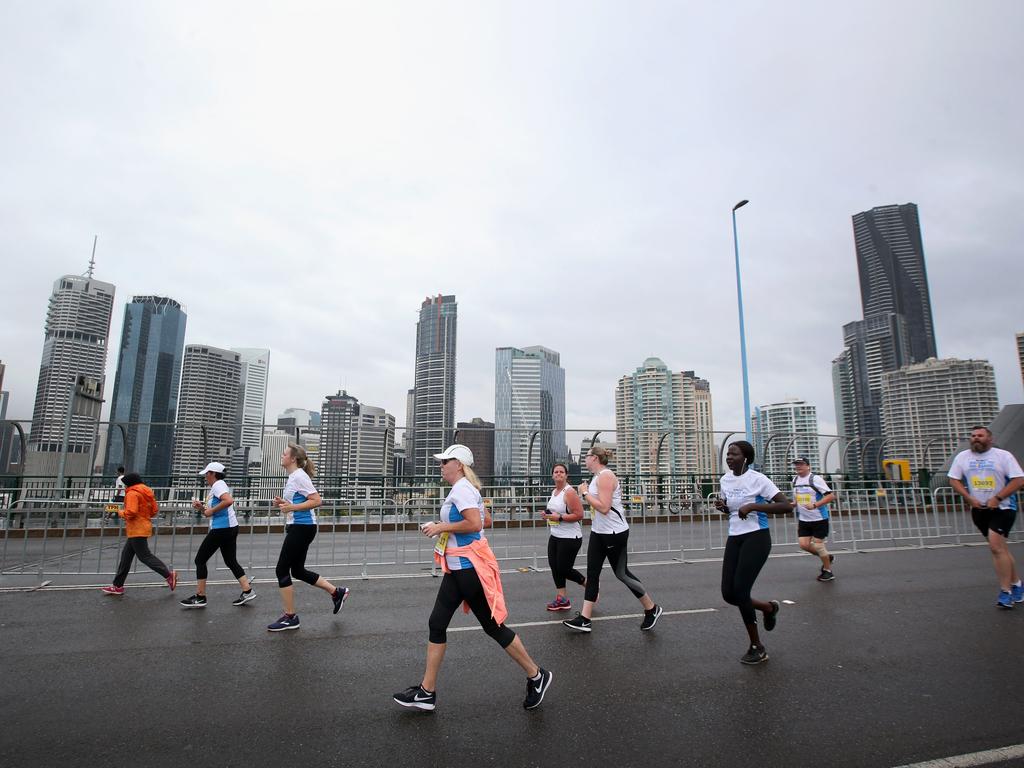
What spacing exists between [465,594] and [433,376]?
12090 cm

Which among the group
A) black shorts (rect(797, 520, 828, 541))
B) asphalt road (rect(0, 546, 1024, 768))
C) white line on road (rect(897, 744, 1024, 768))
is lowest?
asphalt road (rect(0, 546, 1024, 768))

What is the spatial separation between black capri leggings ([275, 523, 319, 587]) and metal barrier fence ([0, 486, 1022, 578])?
313 cm

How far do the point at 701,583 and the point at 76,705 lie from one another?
742cm

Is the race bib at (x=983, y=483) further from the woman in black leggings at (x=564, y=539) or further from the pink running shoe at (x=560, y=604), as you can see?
the pink running shoe at (x=560, y=604)

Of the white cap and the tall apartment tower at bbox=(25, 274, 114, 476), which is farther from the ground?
the tall apartment tower at bbox=(25, 274, 114, 476)

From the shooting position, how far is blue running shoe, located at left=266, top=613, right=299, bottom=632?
6105 mm

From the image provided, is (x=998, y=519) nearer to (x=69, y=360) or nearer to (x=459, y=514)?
(x=459, y=514)

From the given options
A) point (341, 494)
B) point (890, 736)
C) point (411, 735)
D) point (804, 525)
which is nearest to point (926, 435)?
point (804, 525)

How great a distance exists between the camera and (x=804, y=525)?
371 inches

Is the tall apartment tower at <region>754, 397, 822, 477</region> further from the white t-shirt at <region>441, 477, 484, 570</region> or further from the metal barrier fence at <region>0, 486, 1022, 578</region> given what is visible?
the white t-shirt at <region>441, 477, 484, 570</region>

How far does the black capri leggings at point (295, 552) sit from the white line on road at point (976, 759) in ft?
18.1

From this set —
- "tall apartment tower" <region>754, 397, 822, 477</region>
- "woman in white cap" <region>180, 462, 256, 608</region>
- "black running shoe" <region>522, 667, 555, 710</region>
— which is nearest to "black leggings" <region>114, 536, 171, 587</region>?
"woman in white cap" <region>180, 462, 256, 608</region>

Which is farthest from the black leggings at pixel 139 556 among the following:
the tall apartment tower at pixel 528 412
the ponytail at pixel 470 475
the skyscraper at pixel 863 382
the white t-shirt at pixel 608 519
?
the skyscraper at pixel 863 382

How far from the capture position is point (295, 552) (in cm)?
646
